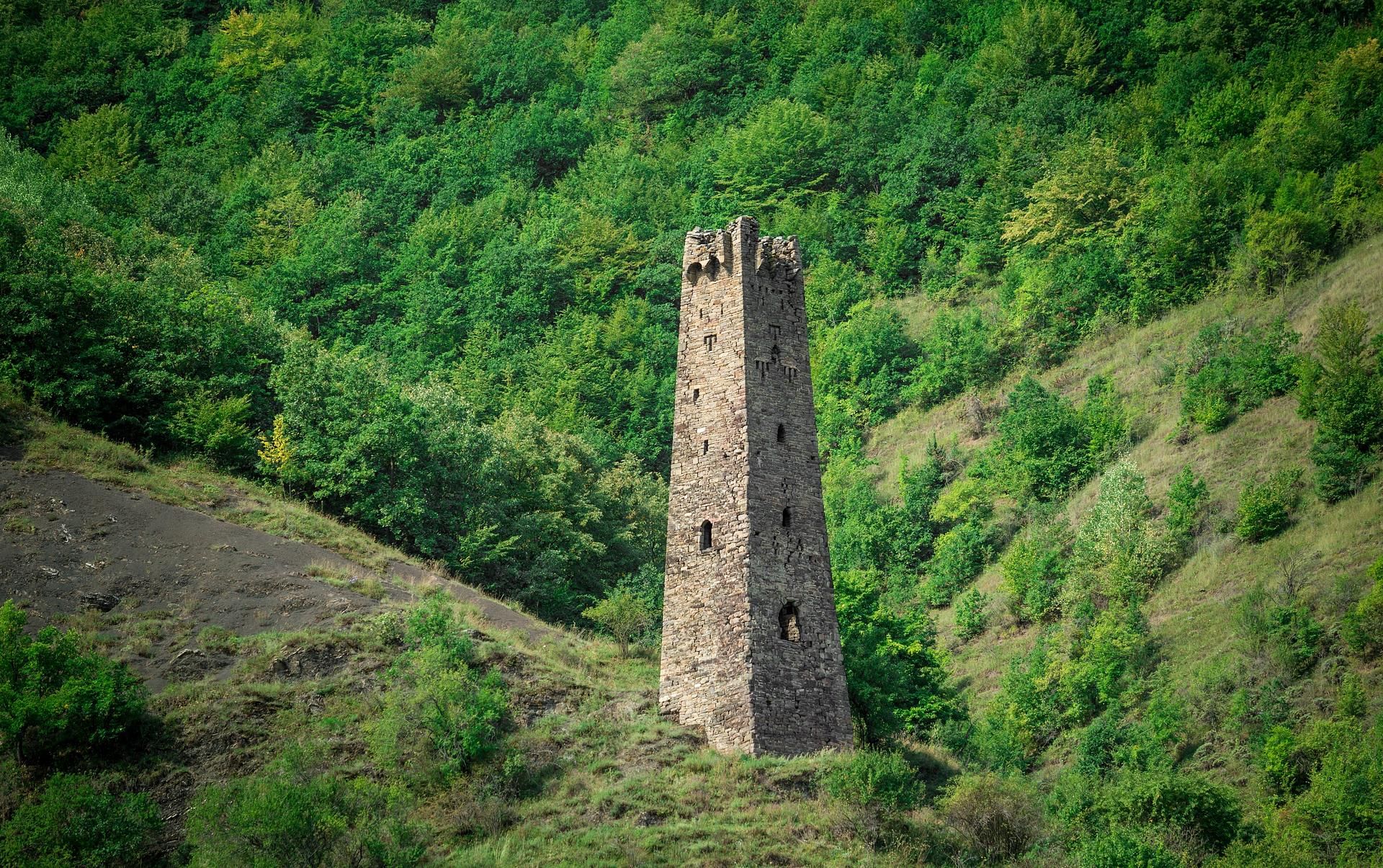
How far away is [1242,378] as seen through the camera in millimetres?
62656

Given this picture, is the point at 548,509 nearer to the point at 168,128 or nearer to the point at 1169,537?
the point at 1169,537

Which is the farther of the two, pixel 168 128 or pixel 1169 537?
pixel 168 128

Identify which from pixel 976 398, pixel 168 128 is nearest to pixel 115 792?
pixel 976 398

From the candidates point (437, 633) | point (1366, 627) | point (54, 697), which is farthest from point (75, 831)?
point (1366, 627)

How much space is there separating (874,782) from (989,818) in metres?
3.53

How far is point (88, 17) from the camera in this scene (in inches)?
4707

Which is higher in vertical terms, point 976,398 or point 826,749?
point 976,398

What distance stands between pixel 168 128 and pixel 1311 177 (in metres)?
76.7

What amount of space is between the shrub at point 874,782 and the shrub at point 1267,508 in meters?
22.8

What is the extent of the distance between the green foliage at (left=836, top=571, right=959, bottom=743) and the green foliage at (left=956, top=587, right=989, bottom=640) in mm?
10096

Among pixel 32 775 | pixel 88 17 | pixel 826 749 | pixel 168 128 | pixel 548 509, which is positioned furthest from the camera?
pixel 88 17

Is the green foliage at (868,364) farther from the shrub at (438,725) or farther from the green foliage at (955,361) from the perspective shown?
the shrub at (438,725)

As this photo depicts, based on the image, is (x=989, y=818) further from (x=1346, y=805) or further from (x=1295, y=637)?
(x=1295, y=637)

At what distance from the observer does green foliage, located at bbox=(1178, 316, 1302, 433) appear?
203 ft
